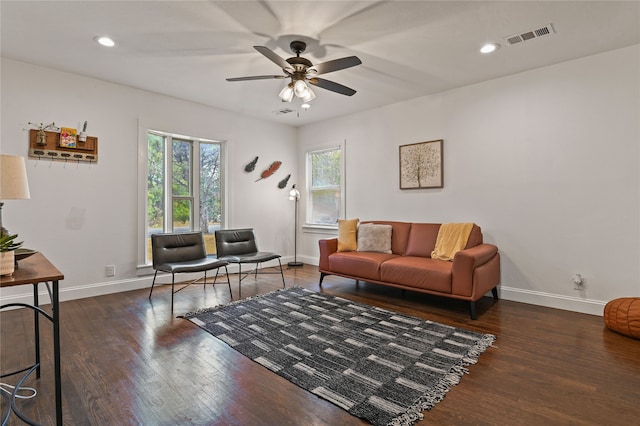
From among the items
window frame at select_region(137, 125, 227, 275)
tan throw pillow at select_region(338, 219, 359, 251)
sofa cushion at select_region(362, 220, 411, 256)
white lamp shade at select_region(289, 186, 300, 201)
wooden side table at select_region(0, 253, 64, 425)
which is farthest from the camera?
white lamp shade at select_region(289, 186, 300, 201)

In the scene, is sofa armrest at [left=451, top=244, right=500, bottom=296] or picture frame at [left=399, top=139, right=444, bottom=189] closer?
sofa armrest at [left=451, top=244, right=500, bottom=296]

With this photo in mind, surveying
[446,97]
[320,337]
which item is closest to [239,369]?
[320,337]

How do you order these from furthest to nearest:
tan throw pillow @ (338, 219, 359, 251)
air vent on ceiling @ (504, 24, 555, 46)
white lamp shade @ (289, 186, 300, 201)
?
white lamp shade @ (289, 186, 300, 201), tan throw pillow @ (338, 219, 359, 251), air vent on ceiling @ (504, 24, 555, 46)

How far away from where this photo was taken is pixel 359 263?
3994 millimetres

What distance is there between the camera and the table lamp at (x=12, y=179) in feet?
5.48

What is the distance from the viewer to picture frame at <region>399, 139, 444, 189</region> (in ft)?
14.2

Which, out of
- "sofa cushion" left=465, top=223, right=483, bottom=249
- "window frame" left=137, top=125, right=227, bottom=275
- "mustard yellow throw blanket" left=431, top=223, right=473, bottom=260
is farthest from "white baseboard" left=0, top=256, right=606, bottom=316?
"mustard yellow throw blanket" left=431, top=223, right=473, bottom=260

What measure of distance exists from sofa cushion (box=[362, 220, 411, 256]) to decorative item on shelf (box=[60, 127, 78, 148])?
4.05 metres

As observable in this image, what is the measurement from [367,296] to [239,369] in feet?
6.84

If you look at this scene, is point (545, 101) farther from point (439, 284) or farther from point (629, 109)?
point (439, 284)

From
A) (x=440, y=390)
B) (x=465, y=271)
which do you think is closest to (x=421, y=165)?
(x=465, y=271)

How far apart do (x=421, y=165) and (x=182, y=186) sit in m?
3.49

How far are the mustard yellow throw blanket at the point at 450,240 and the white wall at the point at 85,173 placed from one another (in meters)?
3.59

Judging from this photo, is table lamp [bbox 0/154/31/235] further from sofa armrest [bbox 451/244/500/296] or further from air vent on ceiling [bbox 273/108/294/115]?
air vent on ceiling [bbox 273/108/294/115]
